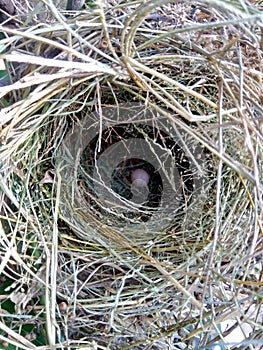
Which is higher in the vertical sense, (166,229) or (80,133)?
(80,133)

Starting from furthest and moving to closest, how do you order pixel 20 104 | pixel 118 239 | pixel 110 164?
pixel 110 164 → pixel 118 239 → pixel 20 104

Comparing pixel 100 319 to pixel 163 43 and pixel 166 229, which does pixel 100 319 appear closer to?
pixel 166 229

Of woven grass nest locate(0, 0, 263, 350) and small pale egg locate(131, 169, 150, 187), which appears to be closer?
woven grass nest locate(0, 0, 263, 350)

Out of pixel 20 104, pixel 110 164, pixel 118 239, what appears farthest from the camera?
pixel 110 164

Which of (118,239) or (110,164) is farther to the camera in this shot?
(110,164)

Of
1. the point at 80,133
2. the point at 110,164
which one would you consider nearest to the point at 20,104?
the point at 80,133

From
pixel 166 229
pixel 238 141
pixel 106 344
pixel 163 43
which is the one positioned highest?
pixel 163 43

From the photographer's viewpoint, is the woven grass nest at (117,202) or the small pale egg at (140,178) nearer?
the woven grass nest at (117,202)
